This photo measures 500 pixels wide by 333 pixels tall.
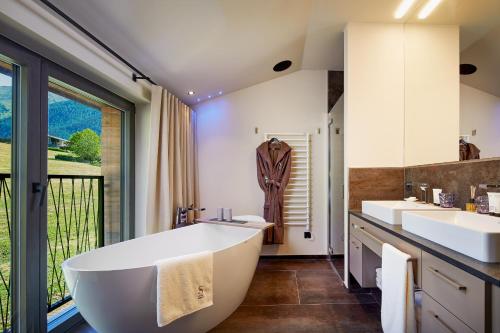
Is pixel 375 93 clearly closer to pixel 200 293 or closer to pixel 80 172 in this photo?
pixel 200 293

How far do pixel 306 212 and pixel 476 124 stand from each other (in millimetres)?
2100

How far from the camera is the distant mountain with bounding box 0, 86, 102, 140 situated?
1437 millimetres

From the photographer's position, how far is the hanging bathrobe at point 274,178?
10.6 feet

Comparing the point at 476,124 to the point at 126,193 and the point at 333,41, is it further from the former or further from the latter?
the point at 126,193

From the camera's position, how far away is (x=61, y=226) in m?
1.93

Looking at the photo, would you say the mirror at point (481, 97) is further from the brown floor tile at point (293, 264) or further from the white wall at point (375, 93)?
the brown floor tile at point (293, 264)

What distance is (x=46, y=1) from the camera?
4.54ft

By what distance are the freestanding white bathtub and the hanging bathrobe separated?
0.74 meters

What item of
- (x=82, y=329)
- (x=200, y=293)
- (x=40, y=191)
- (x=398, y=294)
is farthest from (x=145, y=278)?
(x=398, y=294)

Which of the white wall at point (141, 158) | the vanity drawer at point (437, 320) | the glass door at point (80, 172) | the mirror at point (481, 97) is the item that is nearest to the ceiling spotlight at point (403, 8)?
the mirror at point (481, 97)

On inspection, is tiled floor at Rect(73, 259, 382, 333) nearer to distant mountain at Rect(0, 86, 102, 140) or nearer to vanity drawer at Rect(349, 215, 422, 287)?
vanity drawer at Rect(349, 215, 422, 287)

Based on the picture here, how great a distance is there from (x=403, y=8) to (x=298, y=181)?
2203 mm

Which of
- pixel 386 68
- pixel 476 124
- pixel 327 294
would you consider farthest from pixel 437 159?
pixel 327 294

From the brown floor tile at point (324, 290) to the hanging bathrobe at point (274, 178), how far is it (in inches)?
24.5
